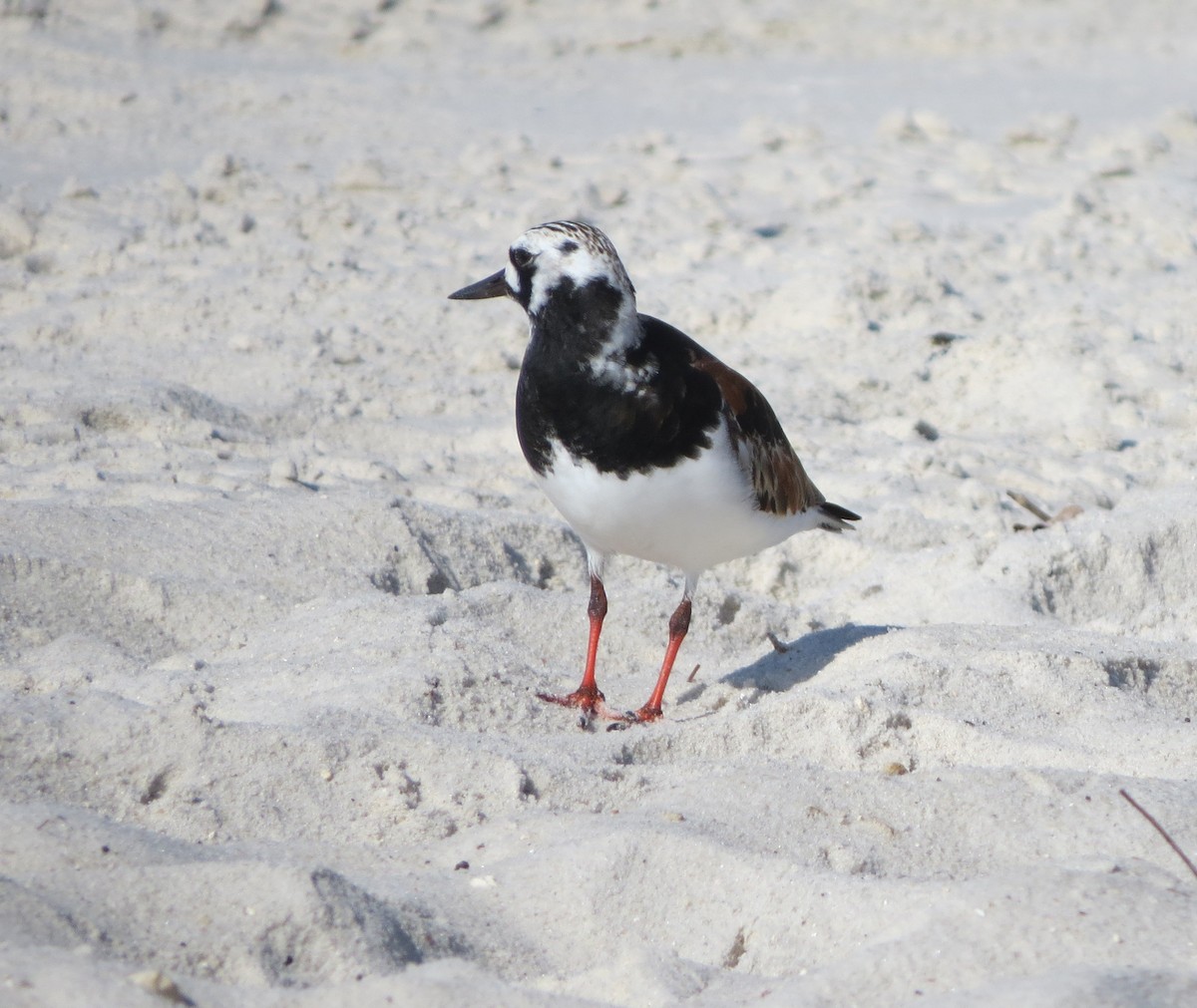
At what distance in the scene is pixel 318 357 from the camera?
22.0 ft

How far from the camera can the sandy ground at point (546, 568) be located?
9.00 ft

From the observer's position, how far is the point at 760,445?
448cm

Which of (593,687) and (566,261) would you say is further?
(593,687)

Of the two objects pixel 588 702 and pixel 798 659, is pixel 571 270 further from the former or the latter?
pixel 798 659

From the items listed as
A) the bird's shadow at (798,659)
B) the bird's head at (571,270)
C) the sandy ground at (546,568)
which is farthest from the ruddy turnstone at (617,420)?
the sandy ground at (546,568)

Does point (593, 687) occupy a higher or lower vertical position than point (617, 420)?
lower

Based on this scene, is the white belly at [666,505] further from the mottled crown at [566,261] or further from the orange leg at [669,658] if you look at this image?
the mottled crown at [566,261]

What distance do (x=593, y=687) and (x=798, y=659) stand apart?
70cm

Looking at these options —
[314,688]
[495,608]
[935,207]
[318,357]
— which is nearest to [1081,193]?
[935,207]

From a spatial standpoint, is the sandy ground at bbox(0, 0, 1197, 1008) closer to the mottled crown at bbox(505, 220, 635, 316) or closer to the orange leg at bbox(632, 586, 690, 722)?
the orange leg at bbox(632, 586, 690, 722)

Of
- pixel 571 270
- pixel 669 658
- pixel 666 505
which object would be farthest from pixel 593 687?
pixel 571 270

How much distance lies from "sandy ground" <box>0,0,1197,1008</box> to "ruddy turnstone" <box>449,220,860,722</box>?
1.76ft

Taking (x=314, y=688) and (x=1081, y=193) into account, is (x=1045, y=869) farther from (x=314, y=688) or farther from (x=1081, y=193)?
(x=1081, y=193)

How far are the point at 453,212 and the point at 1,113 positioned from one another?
3293 millimetres
